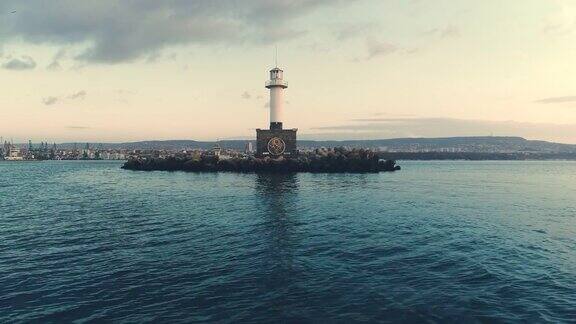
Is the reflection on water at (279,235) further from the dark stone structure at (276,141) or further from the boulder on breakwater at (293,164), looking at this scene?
the dark stone structure at (276,141)

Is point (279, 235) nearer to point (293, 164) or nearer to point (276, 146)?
point (293, 164)

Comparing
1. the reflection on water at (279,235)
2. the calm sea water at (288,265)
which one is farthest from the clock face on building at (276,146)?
the calm sea water at (288,265)

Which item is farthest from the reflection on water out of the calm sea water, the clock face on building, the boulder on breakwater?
the clock face on building

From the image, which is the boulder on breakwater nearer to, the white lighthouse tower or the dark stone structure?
the dark stone structure

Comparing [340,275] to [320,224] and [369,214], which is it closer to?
[320,224]

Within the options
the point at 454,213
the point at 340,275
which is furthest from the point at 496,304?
the point at 454,213

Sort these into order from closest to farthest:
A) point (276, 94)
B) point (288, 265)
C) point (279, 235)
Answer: point (288, 265) < point (279, 235) < point (276, 94)

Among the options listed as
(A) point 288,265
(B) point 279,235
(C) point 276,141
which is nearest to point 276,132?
(C) point 276,141
